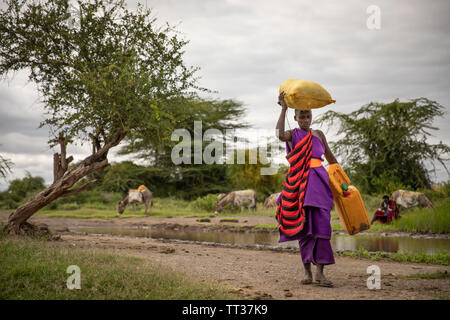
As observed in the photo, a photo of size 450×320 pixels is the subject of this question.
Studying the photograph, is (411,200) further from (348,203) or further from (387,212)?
(348,203)

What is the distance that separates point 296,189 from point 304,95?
1.27 meters

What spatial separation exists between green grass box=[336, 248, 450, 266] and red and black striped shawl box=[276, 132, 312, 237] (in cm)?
342

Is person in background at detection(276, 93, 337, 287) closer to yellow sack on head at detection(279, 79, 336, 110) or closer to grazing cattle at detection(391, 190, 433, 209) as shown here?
yellow sack on head at detection(279, 79, 336, 110)

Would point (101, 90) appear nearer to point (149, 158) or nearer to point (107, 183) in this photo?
point (107, 183)

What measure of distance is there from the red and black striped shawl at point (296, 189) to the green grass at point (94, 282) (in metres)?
1.31

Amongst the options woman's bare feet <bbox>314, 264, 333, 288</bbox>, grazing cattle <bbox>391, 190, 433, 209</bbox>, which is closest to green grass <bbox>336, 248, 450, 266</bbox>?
woman's bare feet <bbox>314, 264, 333, 288</bbox>

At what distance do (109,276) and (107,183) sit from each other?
90.8 feet

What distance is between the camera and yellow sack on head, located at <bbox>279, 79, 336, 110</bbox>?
518 cm

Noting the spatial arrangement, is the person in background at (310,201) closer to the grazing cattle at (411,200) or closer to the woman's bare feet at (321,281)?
the woman's bare feet at (321,281)

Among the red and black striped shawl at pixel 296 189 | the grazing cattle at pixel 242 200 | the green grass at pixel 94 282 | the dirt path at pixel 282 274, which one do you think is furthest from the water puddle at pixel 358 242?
the grazing cattle at pixel 242 200

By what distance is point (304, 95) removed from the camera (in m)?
5.18

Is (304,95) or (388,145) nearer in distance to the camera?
(304,95)

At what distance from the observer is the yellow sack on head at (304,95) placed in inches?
204

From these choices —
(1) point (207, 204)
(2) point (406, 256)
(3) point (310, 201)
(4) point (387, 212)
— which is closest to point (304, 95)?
(3) point (310, 201)
